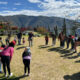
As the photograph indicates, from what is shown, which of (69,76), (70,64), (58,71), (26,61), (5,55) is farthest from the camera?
(70,64)

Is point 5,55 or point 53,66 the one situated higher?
point 5,55

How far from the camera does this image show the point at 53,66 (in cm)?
927

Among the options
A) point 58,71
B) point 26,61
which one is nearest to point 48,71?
point 58,71

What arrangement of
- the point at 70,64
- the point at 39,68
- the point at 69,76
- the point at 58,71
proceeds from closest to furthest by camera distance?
1. the point at 69,76
2. the point at 58,71
3. the point at 39,68
4. the point at 70,64

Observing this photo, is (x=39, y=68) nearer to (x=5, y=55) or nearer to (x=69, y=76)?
(x=69, y=76)

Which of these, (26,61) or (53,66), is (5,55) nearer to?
(26,61)

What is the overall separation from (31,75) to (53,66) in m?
2.15

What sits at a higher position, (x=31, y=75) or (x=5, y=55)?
(x=5, y=55)

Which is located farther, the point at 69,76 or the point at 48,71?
the point at 48,71

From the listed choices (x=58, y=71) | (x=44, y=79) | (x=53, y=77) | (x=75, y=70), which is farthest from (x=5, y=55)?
(x=75, y=70)

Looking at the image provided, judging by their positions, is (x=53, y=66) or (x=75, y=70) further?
(x=53, y=66)

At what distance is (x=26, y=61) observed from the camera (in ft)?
23.1

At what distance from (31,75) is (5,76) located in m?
1.44

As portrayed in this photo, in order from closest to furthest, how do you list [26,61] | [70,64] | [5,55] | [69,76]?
[5,55]
[26,61]
[69,76]
[70,64]
